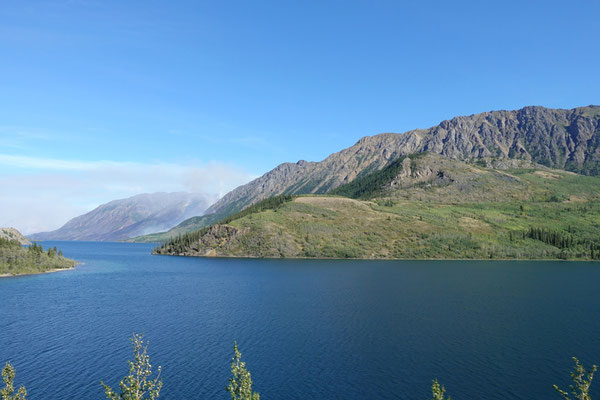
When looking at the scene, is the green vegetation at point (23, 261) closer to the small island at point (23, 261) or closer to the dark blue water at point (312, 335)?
the small island at point (23, 261)

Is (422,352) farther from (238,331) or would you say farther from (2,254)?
(2,254)

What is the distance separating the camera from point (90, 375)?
53281 millimetres

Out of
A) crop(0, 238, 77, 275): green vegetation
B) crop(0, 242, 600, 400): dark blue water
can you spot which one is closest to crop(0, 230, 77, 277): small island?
crop(0, 238, 77, 275): green vegetation

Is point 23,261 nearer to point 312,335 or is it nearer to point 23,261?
point 23,261

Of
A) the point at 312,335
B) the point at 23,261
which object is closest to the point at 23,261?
the point at 23,261

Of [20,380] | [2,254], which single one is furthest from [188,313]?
[2,254]

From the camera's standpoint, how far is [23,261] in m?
163

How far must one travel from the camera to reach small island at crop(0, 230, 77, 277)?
156125 mm

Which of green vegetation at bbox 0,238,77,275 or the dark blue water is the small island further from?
the dark blue water

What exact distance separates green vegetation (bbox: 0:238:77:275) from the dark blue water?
1907 cm

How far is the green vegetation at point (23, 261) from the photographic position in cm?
15638

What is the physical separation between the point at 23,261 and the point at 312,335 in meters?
150

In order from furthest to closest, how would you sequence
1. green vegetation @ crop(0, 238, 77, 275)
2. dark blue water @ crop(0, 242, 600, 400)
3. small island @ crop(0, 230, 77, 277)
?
1. green vegetation @ crop(0, 238, 77, 275)
2. small island @ crop(0, 230, 77, 277)
3. dark blue water @ crop(0, 242, 600, 400)

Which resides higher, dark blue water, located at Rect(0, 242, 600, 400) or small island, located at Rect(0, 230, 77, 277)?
small island, located at Rect(0, 230, 77, 277)
